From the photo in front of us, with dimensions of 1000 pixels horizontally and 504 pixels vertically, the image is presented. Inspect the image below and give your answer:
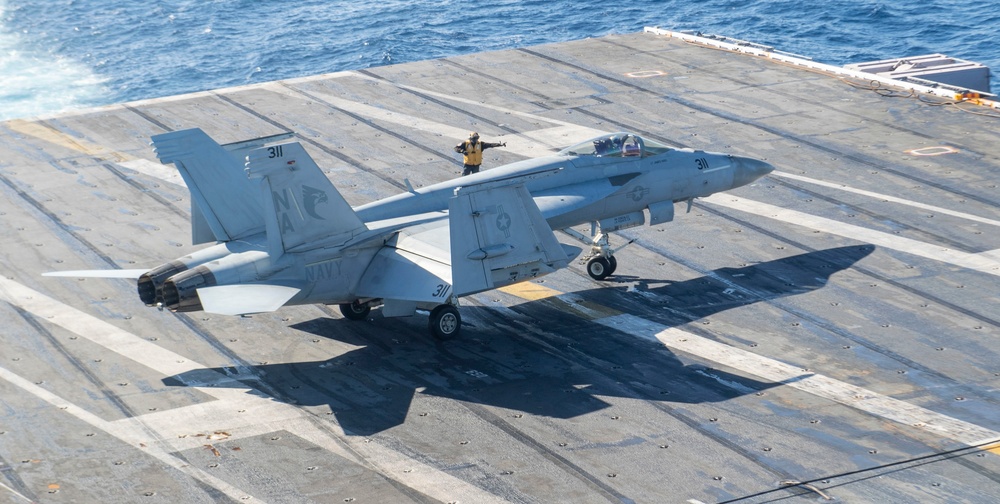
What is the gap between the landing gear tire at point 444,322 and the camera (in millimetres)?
24547

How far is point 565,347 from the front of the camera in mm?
24547

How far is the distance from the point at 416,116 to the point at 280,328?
16672mm

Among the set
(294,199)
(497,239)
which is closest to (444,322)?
(497,239)

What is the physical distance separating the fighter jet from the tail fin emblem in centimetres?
2

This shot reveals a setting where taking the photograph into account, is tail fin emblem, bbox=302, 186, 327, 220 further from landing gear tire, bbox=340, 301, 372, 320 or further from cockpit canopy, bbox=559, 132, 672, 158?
cockpit canopy, bbox=559, 132, 672, 158

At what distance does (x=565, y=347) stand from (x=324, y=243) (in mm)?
5577

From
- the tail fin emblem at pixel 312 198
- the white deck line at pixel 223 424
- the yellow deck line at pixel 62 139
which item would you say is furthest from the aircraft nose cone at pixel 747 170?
the yellow deck line at pixel 62 139

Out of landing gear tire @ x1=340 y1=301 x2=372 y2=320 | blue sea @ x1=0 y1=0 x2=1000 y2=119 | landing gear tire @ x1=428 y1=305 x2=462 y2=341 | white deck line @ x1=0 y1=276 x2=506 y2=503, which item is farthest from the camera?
blue sea @ x1=0 y1=0 x2=1000 y2=119

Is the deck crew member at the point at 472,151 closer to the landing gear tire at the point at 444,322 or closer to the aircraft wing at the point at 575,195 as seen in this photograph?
the aircraft wing at the point at 575,195

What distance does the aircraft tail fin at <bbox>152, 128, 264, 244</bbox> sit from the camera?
24.1 meters

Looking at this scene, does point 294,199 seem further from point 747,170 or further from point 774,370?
A: point 747,170

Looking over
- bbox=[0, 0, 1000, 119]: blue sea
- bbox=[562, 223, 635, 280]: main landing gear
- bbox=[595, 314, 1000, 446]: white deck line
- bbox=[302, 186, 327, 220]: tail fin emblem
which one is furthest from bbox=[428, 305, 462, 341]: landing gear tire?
bbox=[0, 0, 1000, 119]: blue sea

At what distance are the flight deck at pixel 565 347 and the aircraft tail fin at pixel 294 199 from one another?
2.62 meters

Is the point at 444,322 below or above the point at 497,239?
below
